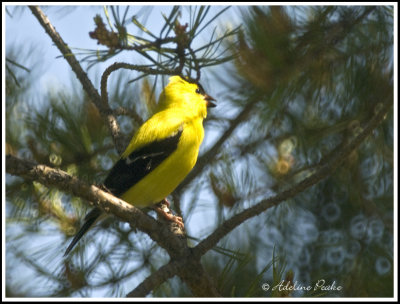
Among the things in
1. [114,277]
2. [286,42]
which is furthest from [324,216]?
[114,277]

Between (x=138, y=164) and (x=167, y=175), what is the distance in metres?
0.18

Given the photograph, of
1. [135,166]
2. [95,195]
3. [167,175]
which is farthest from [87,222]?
[95,195]

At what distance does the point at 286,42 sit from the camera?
2922 mm

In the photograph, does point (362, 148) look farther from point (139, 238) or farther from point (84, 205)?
point (84, 205)

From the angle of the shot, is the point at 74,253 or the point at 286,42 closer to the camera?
the point at 286,42

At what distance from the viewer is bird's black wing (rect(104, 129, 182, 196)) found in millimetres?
2762

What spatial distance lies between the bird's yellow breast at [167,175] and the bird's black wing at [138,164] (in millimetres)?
31

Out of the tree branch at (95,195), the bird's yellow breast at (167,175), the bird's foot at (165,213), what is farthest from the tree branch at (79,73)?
the tree branch at (95,195)

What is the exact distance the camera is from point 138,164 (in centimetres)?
278

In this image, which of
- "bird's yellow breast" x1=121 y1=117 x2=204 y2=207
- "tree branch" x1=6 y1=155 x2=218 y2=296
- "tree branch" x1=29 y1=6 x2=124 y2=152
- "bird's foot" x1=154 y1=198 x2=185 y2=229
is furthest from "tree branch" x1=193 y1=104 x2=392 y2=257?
"tree branch" x1=29 y1=6 x2=124 y2=152

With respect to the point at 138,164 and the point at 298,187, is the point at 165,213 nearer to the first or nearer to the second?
the point at 138,164

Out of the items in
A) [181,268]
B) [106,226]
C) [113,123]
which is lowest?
[181,268]

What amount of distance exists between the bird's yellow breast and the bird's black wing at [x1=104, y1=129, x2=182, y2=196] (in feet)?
0.10

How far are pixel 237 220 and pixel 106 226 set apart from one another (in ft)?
4.96
